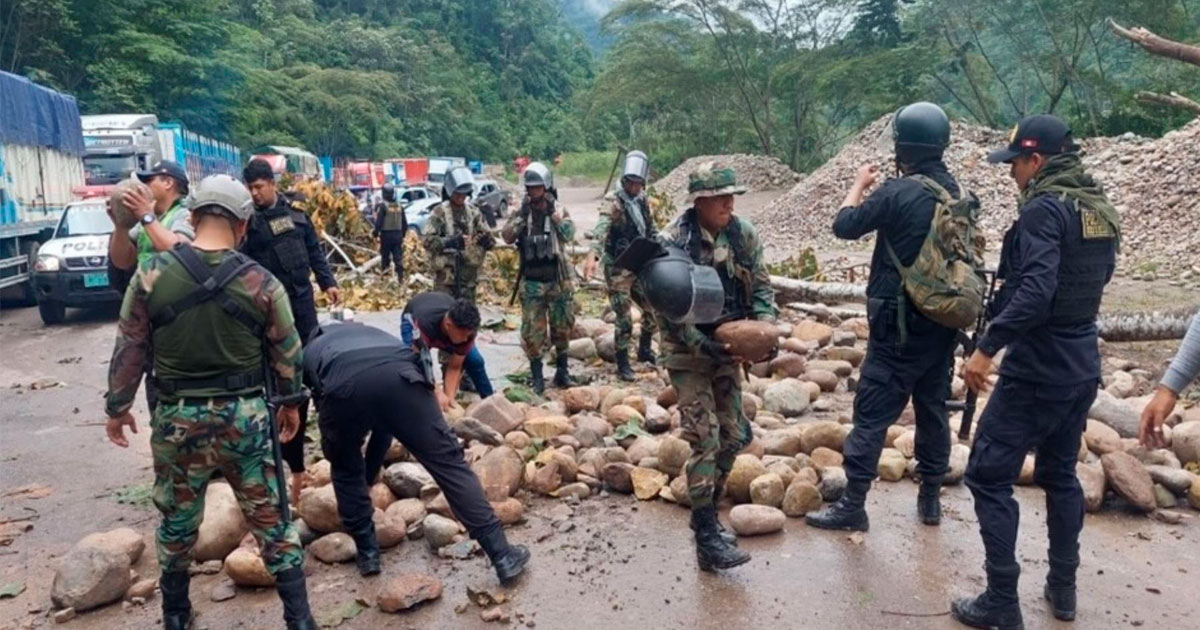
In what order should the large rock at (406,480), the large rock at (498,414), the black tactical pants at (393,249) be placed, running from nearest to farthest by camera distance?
the large rock at (406,480) < the large rock at (498,414) < the black tactical pants at (393,249)

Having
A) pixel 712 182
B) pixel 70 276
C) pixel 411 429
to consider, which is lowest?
pixel 70 276

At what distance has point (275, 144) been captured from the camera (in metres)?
39.7

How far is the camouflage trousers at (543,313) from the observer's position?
7184mm

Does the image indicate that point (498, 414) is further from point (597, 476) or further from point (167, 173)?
point (167, 173)

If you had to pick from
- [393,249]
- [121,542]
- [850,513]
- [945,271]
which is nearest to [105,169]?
[393,249]

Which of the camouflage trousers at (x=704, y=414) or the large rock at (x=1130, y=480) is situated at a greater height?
the camouflage trousers at (x=704, y=414)

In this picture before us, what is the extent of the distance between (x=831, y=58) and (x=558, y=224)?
3131 cm

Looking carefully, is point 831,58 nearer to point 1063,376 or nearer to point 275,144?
point 275,144

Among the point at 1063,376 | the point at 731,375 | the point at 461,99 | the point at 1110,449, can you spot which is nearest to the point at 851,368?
the point at 1110,449

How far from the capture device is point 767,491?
14.7ft

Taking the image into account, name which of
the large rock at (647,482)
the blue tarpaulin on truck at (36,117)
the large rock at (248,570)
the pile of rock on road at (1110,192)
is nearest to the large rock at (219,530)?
the large rock at (248,570)

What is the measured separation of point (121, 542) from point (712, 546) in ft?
9.09

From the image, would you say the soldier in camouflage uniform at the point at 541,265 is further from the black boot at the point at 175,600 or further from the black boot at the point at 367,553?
the black boot at the point at 175,600

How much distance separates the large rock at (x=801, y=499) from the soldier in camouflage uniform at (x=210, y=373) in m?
2.36
